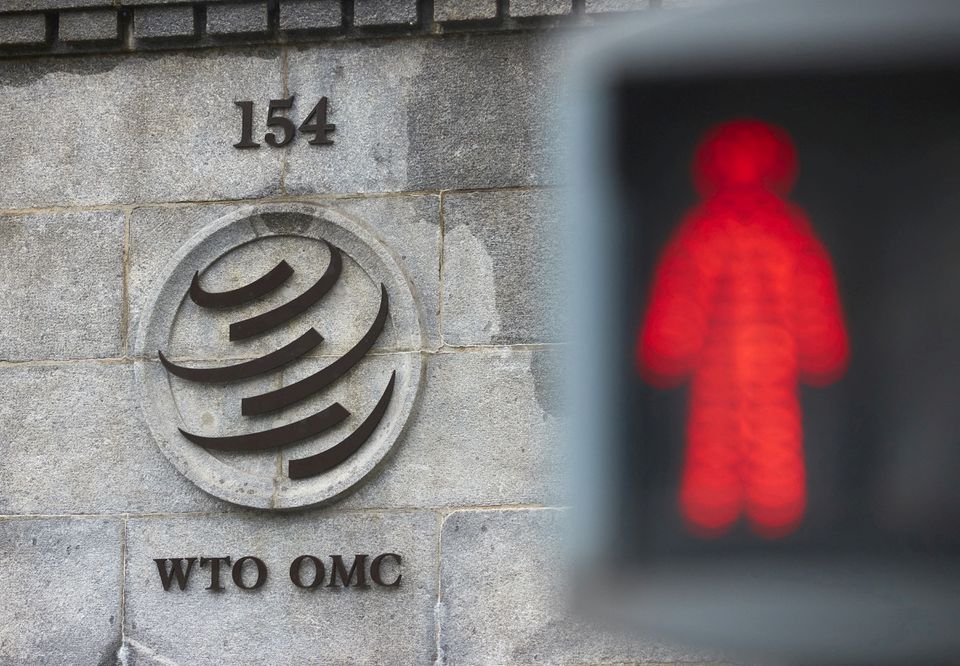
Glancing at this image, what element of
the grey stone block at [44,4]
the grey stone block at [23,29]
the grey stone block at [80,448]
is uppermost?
the grey stone block at [44,4]

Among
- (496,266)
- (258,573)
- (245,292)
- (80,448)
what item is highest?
(496,266)

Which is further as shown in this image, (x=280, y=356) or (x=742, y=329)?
(x=280, y=356)

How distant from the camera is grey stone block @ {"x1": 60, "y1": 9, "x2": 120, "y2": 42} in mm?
6027

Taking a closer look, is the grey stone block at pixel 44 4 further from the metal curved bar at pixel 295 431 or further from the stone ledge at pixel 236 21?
the metal curved bar at pixel 295 431

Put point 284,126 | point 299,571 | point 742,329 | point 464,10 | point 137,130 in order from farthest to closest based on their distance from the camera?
point 137,130 < point 284,126 < point 464,10 < point 299,571 < point 742,329

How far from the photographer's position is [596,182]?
111 centimetres

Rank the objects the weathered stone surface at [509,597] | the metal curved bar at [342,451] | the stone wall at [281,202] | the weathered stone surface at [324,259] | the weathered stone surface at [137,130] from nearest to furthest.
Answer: the weathered stone surface at [509,597]
the stone wall at [281,202]
the metal curved bar at [342,451]
the weathered stone surface at [324,259]
the weathered stone surface at [137,130]

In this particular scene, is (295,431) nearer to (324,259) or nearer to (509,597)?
(324,259)

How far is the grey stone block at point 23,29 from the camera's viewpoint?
6.08m

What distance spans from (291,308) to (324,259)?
25cm

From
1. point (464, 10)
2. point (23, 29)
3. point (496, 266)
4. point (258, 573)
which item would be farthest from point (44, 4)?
point (258, 573)

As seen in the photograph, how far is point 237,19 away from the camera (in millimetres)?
5957

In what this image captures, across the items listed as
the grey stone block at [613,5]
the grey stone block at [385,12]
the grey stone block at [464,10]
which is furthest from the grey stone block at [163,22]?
the grey stone block at [613,5]

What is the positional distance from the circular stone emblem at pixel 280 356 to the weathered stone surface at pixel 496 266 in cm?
20
